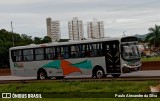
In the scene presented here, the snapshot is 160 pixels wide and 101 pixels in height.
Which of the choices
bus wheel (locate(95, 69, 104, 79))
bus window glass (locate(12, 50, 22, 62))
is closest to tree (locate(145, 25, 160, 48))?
bus window glass (locate(12, 50, 22, 62))

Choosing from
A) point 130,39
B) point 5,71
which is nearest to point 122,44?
point 130,39

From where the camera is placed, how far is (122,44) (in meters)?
26.7

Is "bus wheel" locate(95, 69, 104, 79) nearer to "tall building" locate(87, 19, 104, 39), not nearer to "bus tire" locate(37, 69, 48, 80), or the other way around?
"bus tire" locate(37, 69, 48, 80)

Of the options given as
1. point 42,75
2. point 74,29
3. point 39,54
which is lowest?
point 42,75

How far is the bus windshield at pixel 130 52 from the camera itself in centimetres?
2683

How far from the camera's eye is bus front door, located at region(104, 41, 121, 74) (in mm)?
26797

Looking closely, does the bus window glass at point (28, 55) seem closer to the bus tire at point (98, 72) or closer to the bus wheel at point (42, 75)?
the bus wheel at point (42, 75)

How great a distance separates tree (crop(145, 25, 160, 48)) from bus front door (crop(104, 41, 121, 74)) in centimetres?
10080

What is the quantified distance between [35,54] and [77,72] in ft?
12.7

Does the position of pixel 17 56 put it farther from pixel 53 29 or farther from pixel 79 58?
pixel 53 29

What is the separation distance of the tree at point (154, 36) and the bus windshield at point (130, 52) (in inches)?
3939

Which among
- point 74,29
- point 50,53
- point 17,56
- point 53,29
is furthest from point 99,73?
point 53,29

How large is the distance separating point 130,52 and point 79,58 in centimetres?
359

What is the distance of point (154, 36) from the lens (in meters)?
127
